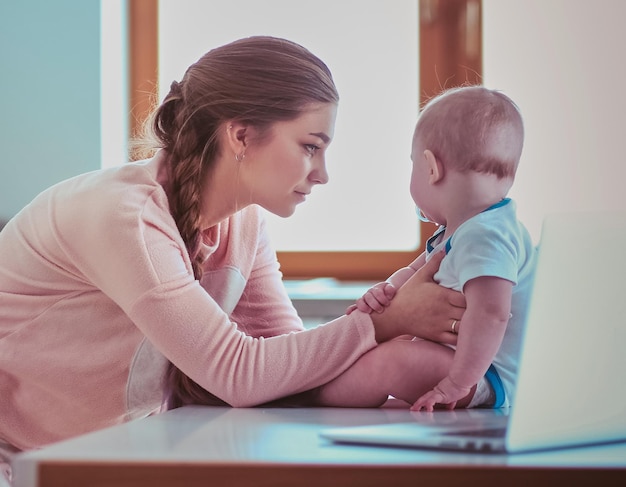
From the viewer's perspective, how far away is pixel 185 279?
105 centimetres

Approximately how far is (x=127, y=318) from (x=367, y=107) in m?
1.36

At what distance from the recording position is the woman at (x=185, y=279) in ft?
3.40

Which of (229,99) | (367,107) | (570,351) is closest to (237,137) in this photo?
(229,99)

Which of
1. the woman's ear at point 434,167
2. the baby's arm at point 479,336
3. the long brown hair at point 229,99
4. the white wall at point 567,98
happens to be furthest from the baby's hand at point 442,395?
the white wall at point 567,98

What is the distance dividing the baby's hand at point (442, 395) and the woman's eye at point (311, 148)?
18.7 inches

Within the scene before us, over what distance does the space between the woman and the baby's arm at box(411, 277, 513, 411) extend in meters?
0.06

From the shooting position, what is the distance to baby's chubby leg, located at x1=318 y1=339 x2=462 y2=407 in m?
1.02

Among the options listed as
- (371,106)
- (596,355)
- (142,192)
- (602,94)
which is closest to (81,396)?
(142,192)

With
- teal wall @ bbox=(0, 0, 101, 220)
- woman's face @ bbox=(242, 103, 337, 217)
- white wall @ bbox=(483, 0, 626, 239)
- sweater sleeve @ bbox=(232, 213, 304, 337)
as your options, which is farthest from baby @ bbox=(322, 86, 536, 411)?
white wall @ bbox=(483, 0, 626, 239)

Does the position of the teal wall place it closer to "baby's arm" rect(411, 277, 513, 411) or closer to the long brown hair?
the long brown hair

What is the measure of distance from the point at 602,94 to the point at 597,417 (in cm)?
178

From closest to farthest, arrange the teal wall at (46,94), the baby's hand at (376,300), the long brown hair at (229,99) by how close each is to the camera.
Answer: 1. the baby's hand at (376,300)
2. the long brown hair at (229,99)
3. the teal wall at (46,94)

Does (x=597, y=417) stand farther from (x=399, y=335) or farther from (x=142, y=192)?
(x=142, y=192)

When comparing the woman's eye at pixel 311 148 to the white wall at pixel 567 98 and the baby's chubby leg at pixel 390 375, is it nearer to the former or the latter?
the baby's chubby leg at pixel 390 375
